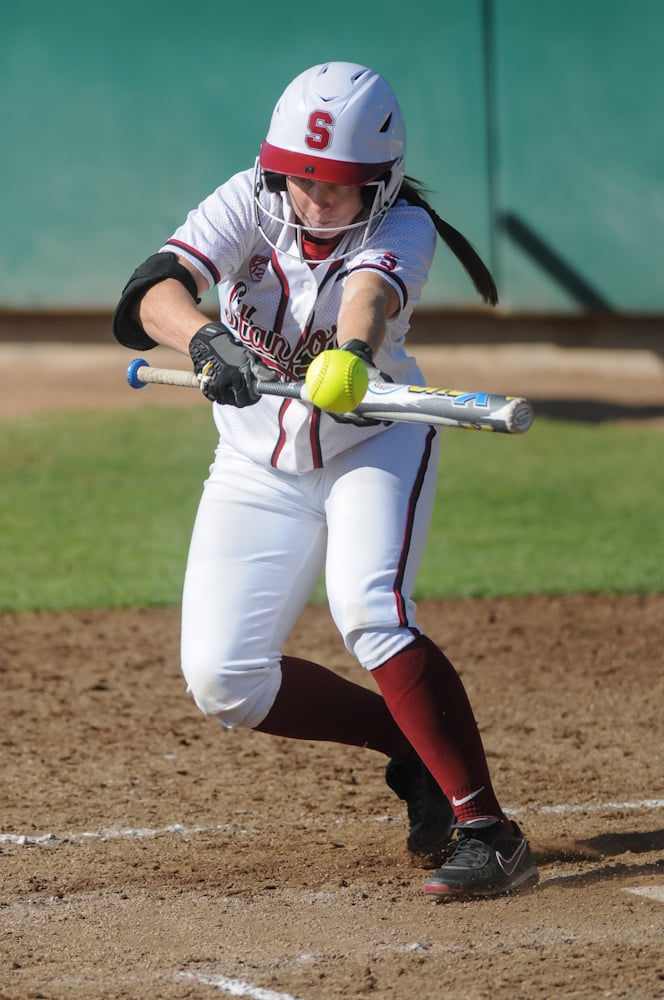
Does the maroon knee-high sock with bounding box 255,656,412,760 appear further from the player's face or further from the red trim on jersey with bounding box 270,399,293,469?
the player's face

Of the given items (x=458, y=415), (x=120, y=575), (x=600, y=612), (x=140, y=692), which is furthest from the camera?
(x=120, y=575)

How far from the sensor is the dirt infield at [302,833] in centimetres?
299

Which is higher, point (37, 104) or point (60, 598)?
point (37, 104)

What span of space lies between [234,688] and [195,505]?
5.36 metres

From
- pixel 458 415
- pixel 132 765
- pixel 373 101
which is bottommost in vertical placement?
pixel 132 765

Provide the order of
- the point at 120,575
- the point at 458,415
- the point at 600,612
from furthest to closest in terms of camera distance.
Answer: the point at 120,575, the point at 600,612, the point at 458,415

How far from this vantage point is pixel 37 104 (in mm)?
11578

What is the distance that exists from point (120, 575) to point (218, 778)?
3028 mm

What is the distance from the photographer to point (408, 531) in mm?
3482

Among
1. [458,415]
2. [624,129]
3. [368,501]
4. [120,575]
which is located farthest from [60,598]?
[624,129]

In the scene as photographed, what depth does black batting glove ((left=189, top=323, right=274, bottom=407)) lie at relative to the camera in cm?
321

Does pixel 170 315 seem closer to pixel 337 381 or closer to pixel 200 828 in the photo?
pixel 337 381

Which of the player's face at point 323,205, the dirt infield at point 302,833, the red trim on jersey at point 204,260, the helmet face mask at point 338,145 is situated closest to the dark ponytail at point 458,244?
the helmet face mask at point 338,145

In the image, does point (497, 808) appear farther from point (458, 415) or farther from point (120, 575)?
point (120, 575)
